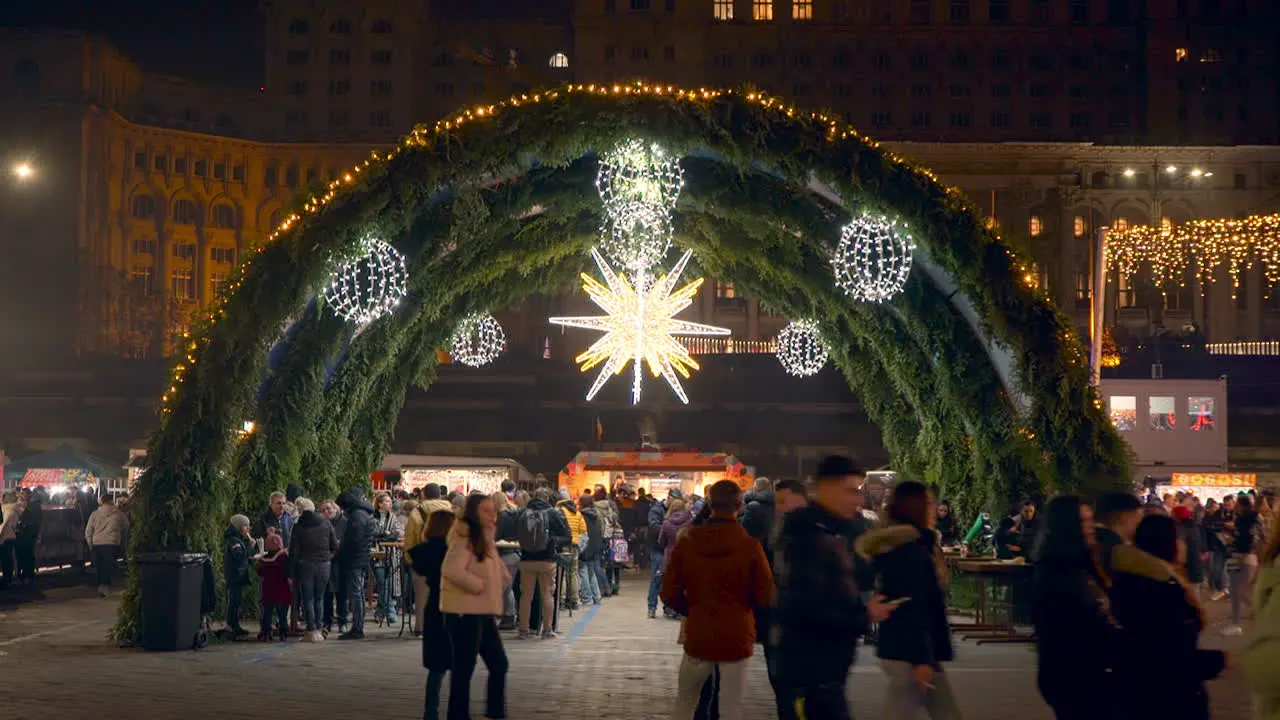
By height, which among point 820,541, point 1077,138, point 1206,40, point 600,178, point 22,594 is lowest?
point 22,594

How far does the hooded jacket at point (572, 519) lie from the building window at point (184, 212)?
84697 millimetres

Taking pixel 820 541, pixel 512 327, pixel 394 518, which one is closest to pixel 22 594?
pixel 394 518

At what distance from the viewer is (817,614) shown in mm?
7379

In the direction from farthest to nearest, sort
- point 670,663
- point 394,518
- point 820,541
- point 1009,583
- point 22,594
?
point 22,594
point 394,518
point 1009,583
point 670,663
point 820,541

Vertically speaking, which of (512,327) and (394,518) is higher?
(512,327)

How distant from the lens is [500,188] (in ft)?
74.1

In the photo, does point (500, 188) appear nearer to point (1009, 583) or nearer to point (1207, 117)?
point (1009, 583)

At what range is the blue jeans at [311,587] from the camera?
18172 millimetres

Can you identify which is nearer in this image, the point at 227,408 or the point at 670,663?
the point at 670,663

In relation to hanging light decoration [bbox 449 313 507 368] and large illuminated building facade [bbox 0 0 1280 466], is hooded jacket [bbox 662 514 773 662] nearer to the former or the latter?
hanging light decoration [bbox 449 313 507 368]

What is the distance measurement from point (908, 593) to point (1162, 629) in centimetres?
115

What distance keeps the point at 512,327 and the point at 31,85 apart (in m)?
33.0

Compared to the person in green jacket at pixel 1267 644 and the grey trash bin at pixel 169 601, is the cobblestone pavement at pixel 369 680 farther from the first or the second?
the person in green jacket at pixel 1267 644

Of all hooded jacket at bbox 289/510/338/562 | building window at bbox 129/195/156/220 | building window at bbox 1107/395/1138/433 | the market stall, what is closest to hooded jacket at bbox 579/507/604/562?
hooded jacket at bbox 289/510/338/562
